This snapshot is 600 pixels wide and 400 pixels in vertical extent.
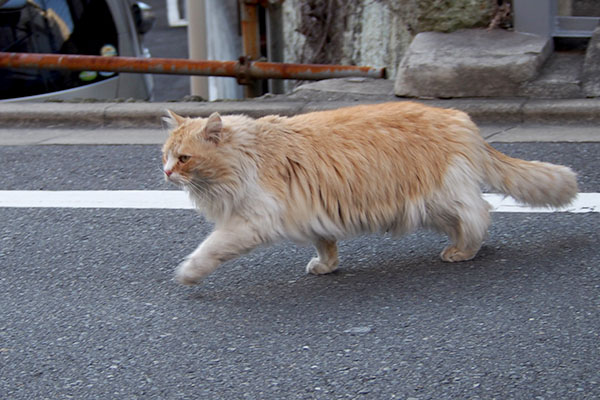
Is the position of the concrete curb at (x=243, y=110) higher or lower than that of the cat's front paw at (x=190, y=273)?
higher

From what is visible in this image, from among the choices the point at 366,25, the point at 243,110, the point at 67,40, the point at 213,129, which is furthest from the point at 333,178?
the point at 67,40

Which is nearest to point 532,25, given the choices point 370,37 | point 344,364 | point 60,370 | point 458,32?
point 458,32

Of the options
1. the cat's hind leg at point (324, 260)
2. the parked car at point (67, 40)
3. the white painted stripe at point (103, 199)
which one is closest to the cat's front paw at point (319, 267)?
the cat's hind leg at point (324, 260)

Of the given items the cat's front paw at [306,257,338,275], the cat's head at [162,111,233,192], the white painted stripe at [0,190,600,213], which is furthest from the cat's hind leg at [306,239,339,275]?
the white painted stripe at [0,190,600,213]

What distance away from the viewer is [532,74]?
576 cm

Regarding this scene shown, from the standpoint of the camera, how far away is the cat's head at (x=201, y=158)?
3.33 m

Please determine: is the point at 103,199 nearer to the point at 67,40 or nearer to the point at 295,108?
the point at 295,108

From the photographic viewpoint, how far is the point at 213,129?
3350mm

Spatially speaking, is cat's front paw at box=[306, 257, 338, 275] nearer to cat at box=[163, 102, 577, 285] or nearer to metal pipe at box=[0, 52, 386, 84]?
cat at box=[163, 102, 577, 285]

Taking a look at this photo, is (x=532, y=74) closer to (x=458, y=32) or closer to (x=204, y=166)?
(x=458, y=32)

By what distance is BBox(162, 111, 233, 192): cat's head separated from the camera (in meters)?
3.33

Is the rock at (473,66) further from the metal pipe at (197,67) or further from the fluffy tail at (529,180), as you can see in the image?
the fluffy tail at (529,180)

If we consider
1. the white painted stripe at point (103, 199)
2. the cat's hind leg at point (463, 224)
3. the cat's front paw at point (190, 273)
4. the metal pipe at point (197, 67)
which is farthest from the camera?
the metal pipe at point (197, 67)

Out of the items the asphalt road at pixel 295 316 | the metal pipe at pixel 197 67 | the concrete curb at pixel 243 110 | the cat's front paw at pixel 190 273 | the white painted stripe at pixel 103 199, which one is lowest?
the asphalt road at pixel 295 316
